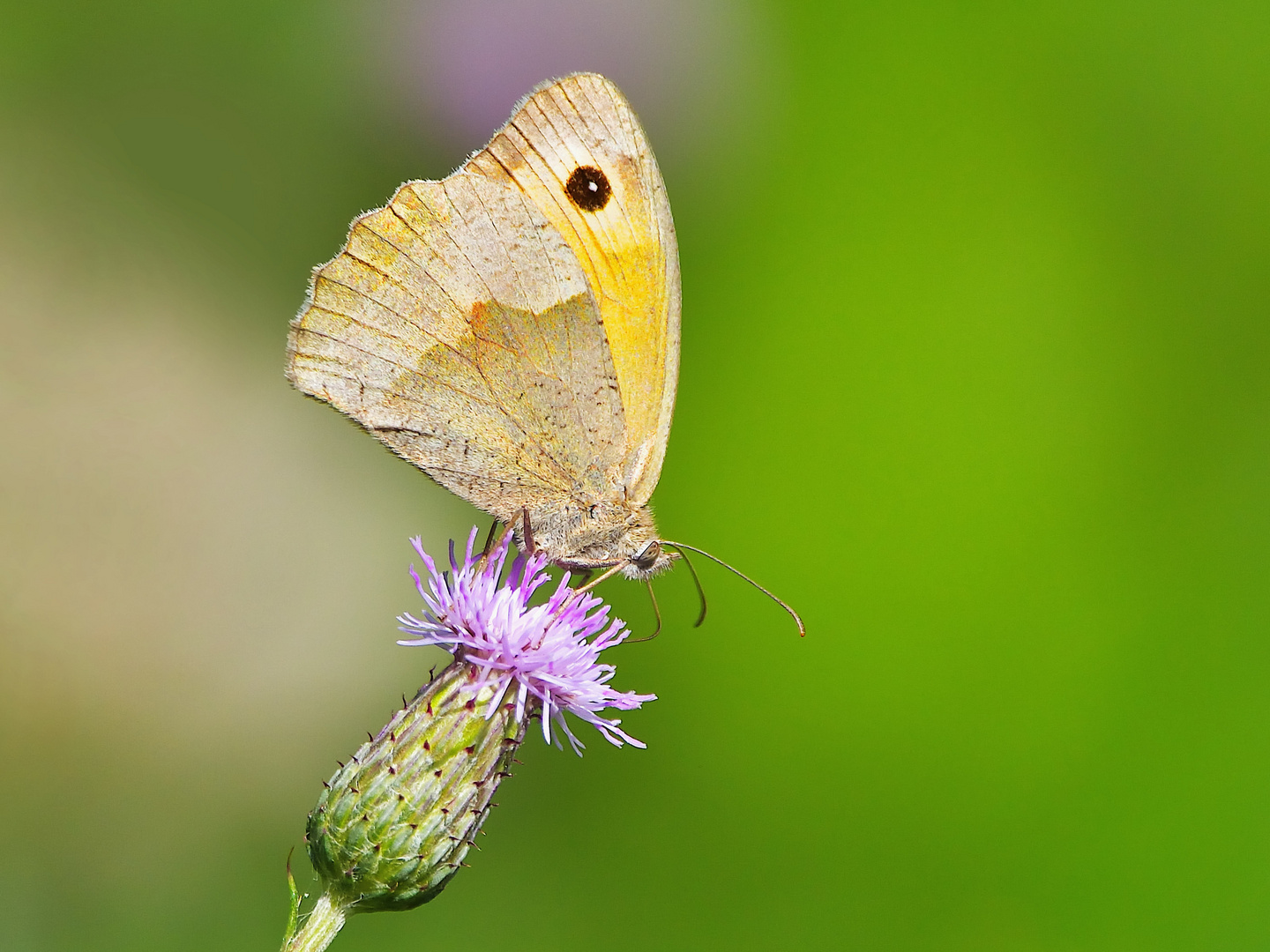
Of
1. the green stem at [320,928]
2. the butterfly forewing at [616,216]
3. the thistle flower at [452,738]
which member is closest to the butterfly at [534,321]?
the butterfly forewing at [616,216]

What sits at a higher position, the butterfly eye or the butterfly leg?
the butterfly eye

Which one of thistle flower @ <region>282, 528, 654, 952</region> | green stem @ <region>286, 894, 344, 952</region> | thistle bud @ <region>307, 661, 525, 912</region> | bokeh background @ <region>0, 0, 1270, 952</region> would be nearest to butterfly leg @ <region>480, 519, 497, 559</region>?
thistle flower @ <region>282, 528, 654, 952</region>

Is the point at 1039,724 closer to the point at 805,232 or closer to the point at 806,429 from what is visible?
the point at 806,429

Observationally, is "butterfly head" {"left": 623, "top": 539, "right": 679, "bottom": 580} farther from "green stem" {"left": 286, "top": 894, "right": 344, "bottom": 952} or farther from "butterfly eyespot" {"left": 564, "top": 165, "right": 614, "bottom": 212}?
"green stem" {"left": 286, "top": 894, "right": 344, "bottom": 952}

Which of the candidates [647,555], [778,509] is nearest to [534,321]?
[647,555]

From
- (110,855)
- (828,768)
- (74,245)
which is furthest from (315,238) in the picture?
(828,768)

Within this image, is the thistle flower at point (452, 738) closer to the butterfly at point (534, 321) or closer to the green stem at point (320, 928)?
the green stem at point (320, 928)
